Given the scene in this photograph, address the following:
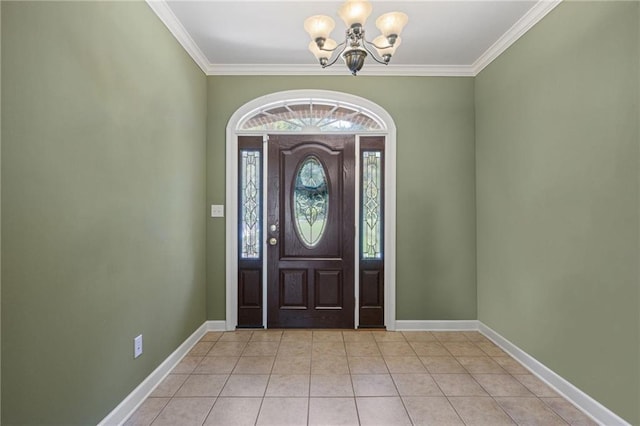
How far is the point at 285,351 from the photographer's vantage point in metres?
3.01

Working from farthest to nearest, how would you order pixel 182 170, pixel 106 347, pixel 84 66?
pixel 182 170, pixel 106 347, pixel 84 66

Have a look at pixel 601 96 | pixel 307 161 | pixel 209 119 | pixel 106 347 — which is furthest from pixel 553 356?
pixel 209 119

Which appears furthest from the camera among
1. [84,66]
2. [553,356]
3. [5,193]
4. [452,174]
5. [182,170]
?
[452,174]

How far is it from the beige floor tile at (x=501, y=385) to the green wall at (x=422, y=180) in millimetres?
1020

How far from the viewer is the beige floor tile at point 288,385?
230 centimetres

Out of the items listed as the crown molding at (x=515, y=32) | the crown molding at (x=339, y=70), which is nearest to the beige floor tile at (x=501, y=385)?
the crown molding at (x=515, y=32)

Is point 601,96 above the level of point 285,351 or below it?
above

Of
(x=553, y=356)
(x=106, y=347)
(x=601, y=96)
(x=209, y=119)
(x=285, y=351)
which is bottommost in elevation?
(x=285, y=351)

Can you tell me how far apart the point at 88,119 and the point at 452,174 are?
3.18 meters

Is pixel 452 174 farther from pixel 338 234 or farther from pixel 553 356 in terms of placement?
pixel 553 356

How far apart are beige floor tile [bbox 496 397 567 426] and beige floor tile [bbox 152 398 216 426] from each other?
1.92 m

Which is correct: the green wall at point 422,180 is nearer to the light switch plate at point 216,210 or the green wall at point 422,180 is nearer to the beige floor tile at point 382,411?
the light switch plate at point 216,210

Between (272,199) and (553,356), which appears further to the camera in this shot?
(272,199)

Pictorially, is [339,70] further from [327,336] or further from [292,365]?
[292,365]
